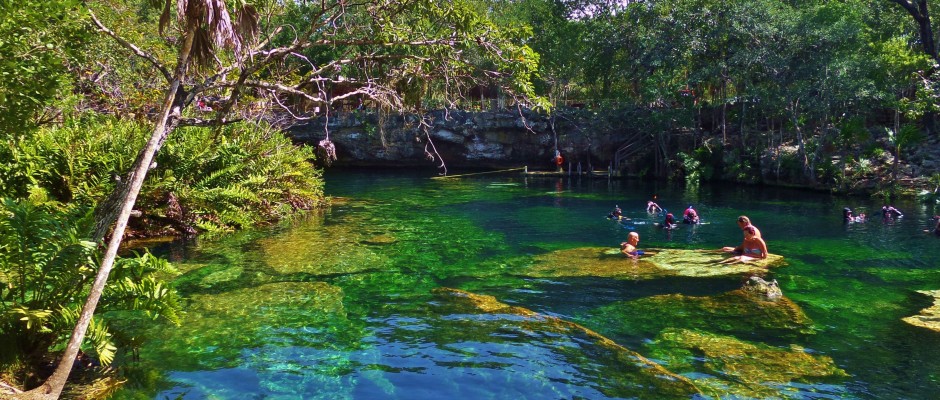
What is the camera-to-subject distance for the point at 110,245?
21.6ft

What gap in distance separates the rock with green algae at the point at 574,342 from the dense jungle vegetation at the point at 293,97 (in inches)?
142

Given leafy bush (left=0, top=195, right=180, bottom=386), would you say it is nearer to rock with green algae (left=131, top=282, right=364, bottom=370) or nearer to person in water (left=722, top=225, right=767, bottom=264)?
rock with green algae (left=131, top=282, right=364, bottom=370)

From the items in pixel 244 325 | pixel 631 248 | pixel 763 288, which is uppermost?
pixel 631 248

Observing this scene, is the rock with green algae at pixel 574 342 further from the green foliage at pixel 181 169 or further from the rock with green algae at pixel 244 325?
the green foliage at pixel 181 169

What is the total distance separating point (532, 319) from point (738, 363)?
3.45 m

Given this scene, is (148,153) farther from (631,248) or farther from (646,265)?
(631,248)

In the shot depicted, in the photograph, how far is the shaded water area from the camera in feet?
27.4

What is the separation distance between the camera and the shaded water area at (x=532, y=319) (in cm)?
835

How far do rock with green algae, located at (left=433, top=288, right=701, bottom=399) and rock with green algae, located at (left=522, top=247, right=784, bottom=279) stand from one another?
2997 mm

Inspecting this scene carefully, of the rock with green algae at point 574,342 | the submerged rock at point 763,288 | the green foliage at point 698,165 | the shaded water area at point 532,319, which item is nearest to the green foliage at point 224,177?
the shaded water area at point 532,319

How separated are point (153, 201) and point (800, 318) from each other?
15.5 m

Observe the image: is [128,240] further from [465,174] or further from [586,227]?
[465,174]

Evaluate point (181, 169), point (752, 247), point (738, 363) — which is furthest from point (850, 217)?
point (181, 169)

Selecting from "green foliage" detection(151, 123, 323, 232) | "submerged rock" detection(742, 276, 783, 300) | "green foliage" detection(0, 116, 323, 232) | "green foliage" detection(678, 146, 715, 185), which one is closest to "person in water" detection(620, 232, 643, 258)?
"submerged rock" detection(742, 276, 783, 300)
